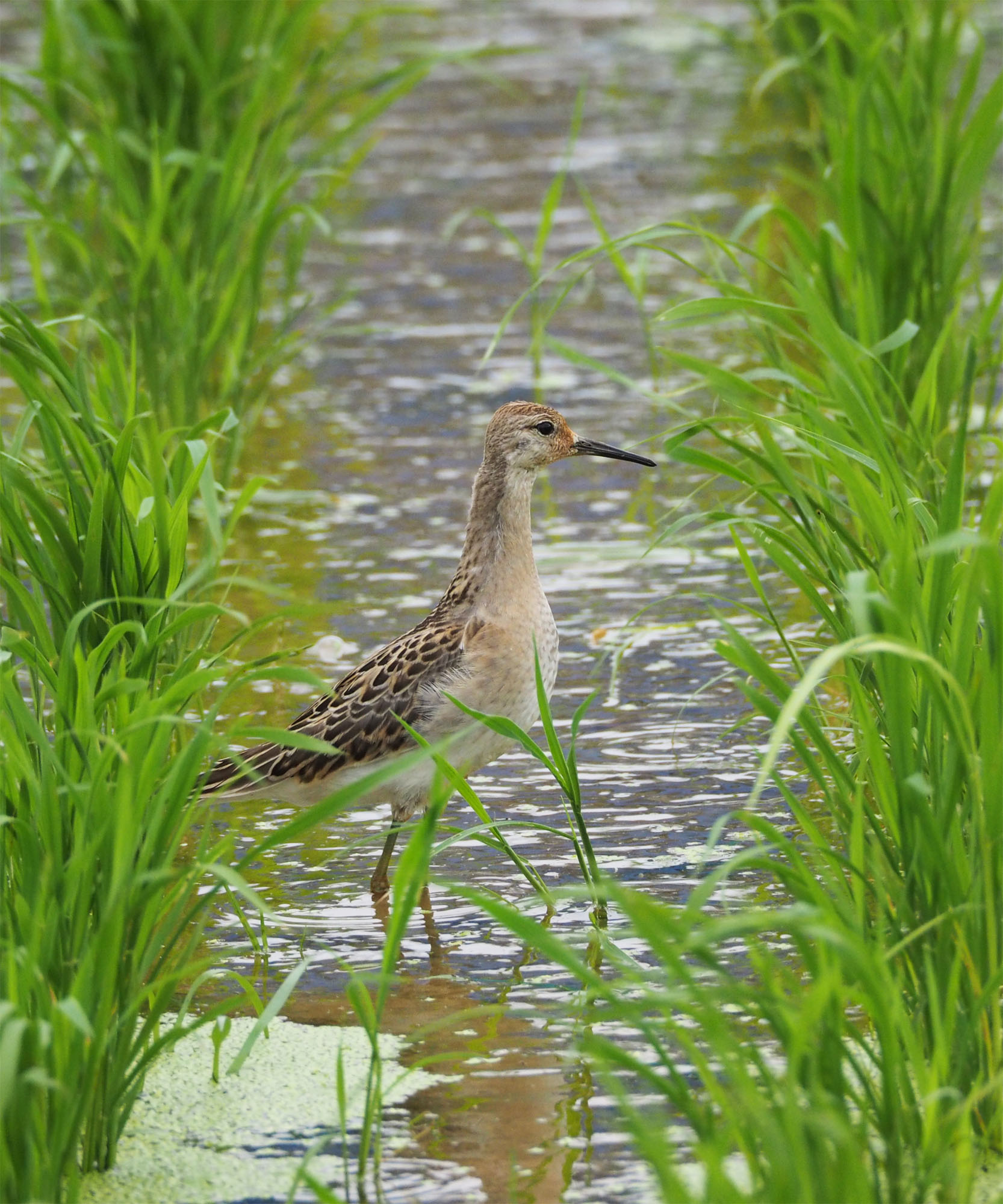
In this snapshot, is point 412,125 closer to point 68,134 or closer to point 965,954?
point 68,134

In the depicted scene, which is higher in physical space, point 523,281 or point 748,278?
point 748,278

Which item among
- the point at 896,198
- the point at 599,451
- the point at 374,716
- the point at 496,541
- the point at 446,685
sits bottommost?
the point at 374,716

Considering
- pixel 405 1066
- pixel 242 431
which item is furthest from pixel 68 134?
pixel 405 1066

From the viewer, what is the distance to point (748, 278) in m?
6.02

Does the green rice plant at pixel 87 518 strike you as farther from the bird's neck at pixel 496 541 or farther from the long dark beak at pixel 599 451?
the long dark beak at pixel 599 451

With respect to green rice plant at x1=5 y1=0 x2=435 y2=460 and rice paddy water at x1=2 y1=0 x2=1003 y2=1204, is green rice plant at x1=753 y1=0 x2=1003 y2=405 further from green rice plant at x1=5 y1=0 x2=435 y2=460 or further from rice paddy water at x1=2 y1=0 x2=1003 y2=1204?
green rice plant at x1=5 y1=0 x2=435 y2=460

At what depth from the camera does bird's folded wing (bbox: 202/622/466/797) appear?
5.78 meters

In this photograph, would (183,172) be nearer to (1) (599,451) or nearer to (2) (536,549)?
(2) (536,549)

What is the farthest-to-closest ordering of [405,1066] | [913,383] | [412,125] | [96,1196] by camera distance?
[412,125] → [913,383] → [405,1066] → [96,1196]

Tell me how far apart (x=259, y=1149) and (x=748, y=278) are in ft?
9.61

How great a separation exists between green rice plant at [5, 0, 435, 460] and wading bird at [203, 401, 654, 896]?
1.88m

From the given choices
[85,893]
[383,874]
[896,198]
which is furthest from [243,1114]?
[896,198]

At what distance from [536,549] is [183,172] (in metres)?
2.63

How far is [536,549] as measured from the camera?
27.3 feet
